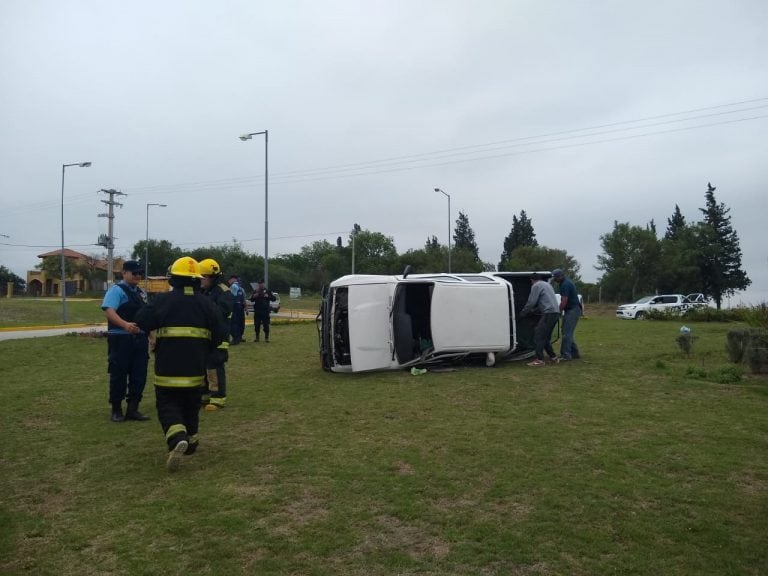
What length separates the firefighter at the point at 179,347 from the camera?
5.34 metres

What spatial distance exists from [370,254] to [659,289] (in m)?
49.6

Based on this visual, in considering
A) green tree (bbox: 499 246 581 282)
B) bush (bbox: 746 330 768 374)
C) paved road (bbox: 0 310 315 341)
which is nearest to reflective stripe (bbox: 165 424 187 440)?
bush (bbox: 746 330 768 374)

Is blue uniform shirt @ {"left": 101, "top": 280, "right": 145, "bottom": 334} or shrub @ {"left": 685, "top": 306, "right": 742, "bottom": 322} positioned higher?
blue uniform shirt @ {"left": 101, "top": 280, "right": 145, "bottom": 334}

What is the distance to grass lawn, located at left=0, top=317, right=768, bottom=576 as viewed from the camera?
11.8 feet

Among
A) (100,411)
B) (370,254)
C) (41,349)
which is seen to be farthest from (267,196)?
(370,254)

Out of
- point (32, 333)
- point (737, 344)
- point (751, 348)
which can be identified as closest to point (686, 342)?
point (737, 344)

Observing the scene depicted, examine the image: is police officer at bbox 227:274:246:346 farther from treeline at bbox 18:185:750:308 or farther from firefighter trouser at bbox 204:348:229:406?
treeline at bbox 18:185:750:308

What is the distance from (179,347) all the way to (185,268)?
0.71 meters

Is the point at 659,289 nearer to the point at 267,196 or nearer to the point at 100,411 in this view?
the point at 267,196

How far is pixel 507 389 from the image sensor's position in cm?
879

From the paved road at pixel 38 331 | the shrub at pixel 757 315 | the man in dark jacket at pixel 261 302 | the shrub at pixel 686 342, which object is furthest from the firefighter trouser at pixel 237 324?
the shrub at pixel 757 315

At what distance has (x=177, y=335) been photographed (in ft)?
17.6

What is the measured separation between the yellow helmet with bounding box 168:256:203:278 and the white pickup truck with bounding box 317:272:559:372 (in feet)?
15.7

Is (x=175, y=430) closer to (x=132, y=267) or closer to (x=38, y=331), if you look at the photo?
(x=132, y=267)
